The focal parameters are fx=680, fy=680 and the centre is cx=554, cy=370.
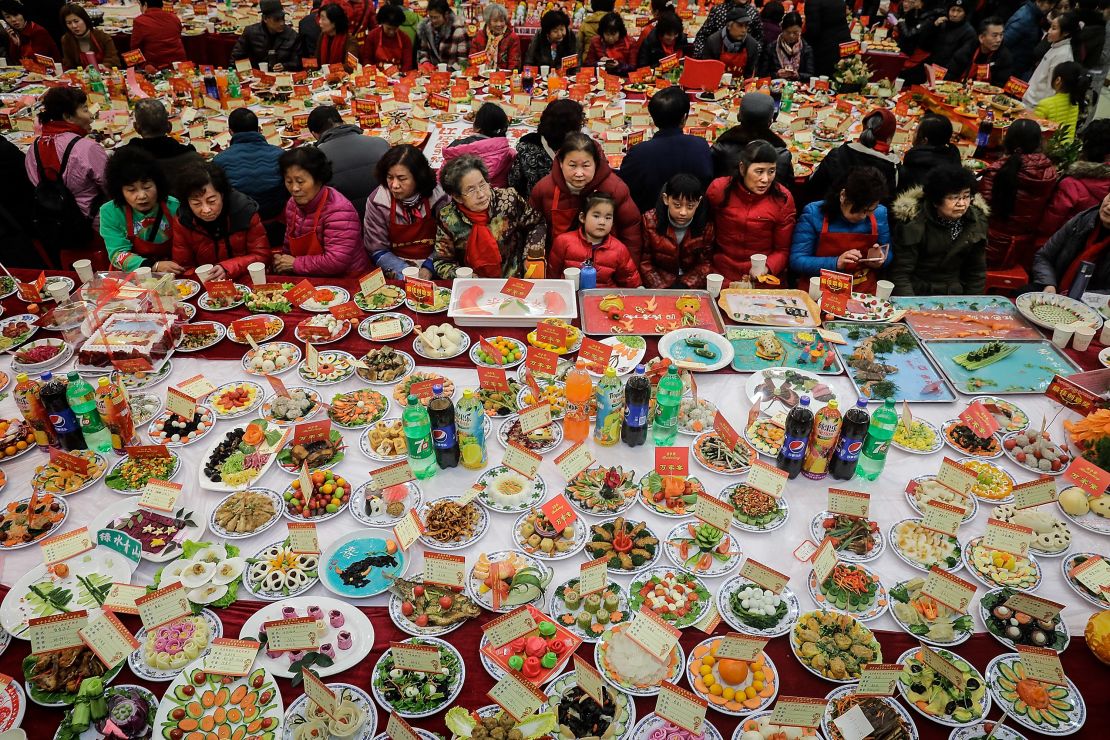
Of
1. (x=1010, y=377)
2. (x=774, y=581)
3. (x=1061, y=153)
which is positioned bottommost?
(x=774, y=581)

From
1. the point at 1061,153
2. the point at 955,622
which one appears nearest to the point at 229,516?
the point at 955,622

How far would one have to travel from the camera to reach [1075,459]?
2.77 metres

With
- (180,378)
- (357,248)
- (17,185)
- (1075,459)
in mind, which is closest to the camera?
(1075,459)

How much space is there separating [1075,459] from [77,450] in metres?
4.15

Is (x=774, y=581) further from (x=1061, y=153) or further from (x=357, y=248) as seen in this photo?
(x=1061, y=153)

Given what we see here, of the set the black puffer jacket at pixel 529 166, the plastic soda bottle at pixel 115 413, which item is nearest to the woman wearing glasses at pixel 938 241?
the black puffer jacket at pixel 529 166

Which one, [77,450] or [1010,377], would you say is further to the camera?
[1010,377]

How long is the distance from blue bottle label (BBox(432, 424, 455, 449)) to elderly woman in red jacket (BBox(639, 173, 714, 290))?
217 centimetres

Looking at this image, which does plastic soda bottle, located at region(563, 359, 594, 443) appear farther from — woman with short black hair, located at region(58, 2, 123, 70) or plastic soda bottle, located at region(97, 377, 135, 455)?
woman with short black hair, located at region(58, 2, 123, 70)

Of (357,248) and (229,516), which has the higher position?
(357,248)

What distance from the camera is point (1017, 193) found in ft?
16.0

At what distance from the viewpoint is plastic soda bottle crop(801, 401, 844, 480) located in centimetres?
262

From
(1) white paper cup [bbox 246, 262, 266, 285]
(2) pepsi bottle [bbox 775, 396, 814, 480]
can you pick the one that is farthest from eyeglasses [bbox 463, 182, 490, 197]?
(2) pepsi bottle [bbox 775, 396, 814, 480]

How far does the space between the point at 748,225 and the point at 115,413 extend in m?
3.56
